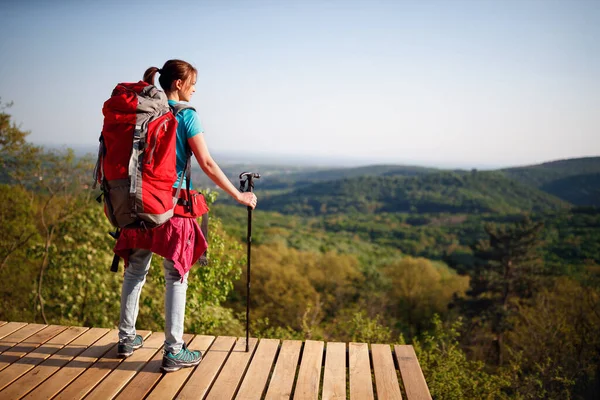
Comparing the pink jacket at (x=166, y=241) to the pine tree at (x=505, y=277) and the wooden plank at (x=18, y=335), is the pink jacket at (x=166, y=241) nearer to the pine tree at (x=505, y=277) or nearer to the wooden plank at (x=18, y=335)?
the wooden plank at (x=18, y=335)

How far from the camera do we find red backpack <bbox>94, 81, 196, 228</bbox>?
2174 mm

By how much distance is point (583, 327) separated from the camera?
1850 centimetres

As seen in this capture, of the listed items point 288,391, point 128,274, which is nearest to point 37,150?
point 128,274

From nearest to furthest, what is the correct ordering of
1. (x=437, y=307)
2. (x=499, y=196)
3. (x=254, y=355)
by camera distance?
(x=254, y=355)
(x=437, y=307)
(x=499, y=196)

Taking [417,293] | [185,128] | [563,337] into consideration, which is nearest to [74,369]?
[185,128]

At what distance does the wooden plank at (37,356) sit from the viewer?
99.2 inches

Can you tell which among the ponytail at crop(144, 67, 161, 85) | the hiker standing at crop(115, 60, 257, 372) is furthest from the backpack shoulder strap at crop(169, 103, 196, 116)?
the ponytail at crop(144, 67, 161, 85)

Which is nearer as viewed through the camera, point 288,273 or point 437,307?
point 288,273

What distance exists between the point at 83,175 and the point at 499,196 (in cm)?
9502

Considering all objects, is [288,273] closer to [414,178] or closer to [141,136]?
[141,136]

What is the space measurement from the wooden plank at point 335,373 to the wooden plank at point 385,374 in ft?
0.76

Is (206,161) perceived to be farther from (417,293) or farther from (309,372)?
(417,293)

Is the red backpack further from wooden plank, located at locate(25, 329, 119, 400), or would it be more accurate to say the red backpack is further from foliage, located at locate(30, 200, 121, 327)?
foliage, located at locate(30, 200, 121, 327)

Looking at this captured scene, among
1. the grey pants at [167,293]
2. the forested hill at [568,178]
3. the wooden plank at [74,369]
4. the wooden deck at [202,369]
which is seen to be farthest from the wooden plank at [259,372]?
the forested hill at [568,178]
